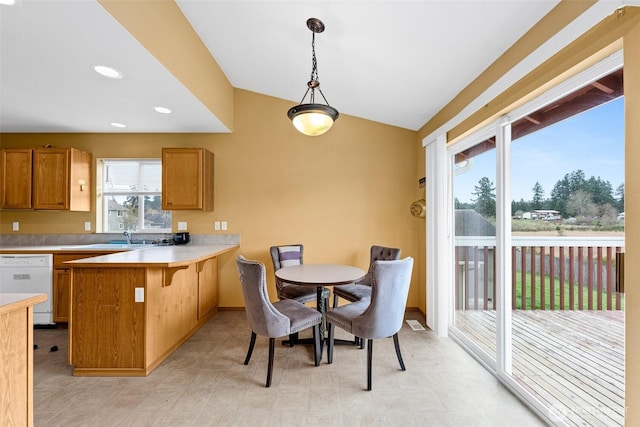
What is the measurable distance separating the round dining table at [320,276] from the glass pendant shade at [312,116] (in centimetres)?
118

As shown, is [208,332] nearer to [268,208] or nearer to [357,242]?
[268,208]

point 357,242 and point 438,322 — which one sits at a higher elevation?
point 357,242

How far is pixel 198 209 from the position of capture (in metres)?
3.42

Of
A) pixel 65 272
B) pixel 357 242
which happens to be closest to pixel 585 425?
pixel 357 242

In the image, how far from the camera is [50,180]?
11.1 ft

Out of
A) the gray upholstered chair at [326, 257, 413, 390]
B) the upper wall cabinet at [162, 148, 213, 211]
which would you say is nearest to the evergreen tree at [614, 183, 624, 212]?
the gray upholstered chair at [326, 257, 413, 390]

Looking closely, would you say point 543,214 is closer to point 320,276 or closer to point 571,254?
point 571,254

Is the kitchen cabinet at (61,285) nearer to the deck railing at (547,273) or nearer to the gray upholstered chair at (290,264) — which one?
the gray upholstered chair at (290,264)

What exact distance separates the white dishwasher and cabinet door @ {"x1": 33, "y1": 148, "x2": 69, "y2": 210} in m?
0.66

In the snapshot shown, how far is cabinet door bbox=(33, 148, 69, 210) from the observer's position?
3.38 meters

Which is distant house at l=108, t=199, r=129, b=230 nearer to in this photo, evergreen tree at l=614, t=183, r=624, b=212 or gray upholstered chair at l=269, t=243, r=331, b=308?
gray upholstered chair at l=269, t=243, r=331, b=308

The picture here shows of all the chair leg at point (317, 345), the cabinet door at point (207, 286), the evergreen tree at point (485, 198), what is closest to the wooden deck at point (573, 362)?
the evergreen tree at point (485, 198)

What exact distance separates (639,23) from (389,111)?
89.0 inches

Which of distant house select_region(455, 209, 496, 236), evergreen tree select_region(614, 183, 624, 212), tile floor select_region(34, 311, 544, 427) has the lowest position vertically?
tile floor select_region(34, 311, 544, 427)
